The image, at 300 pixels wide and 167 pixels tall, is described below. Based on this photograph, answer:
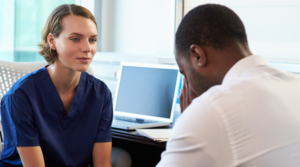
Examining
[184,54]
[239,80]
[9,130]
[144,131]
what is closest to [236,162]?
[239,80]

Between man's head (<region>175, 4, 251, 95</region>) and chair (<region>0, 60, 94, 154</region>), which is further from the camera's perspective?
chair (<region>0, 60, 94, 154</region>)

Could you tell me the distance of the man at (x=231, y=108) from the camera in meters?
0.62

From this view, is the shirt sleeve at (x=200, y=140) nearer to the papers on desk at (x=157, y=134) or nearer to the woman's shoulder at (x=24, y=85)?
the papers on desk at (x=157, y=134)

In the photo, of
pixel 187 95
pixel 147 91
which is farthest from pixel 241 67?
pixel 147 91

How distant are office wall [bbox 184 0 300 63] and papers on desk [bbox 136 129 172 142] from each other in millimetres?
759

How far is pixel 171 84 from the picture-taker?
1.68m

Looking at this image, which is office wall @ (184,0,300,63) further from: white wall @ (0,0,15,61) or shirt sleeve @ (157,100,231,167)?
white wall @ (0,0,15,61)

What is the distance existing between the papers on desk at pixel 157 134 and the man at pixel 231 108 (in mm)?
592

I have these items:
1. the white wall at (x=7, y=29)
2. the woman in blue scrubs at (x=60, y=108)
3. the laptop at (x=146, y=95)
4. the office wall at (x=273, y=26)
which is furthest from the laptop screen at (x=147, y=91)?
the white wall at (x=7, y=29)

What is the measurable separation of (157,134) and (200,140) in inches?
31.6

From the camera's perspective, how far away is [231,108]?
2.07ft

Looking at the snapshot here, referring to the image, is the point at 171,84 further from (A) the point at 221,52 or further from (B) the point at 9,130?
(A) the point at 221,52

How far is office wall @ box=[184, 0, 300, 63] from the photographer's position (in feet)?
5.58

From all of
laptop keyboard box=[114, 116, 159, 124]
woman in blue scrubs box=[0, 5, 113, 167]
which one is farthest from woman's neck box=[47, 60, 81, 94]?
laptop keyboard box=[114, 116, 159, 124]
